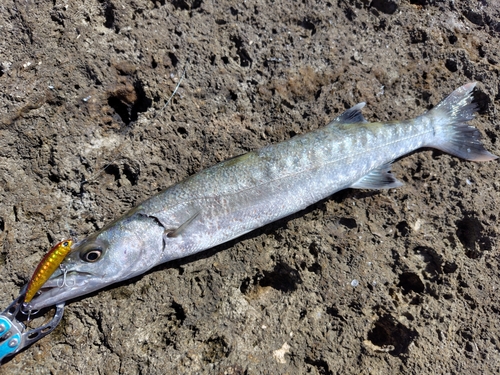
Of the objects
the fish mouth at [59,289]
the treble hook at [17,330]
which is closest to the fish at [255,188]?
the fish mouth at [59,289]

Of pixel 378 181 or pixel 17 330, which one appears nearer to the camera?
pixel 17 330

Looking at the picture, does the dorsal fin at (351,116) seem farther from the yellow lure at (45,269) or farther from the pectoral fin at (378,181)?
the yellow lure at (45,269)

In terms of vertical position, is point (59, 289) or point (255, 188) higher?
point (59, 289)

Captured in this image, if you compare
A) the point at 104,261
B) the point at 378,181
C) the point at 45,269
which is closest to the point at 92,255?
the point at 104,261

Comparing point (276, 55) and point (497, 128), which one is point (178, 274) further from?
point (497, 128)

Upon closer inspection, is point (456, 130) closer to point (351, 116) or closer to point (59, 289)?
point (351, 116)

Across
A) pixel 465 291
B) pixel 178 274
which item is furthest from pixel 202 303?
pixel 465 291
